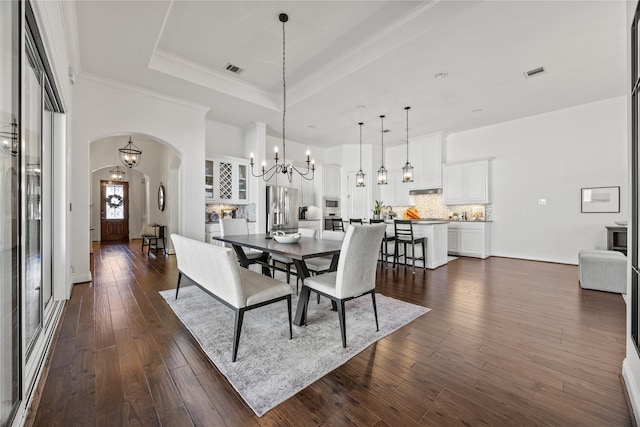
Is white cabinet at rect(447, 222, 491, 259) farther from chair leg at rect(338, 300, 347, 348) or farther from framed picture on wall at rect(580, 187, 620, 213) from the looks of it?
chair leg at rect(338, 300, 347, 348)

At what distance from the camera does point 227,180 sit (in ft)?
20.0

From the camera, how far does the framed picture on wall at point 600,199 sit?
4.98 meters

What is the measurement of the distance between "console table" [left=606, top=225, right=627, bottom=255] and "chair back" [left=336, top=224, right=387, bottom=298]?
4.86 metres

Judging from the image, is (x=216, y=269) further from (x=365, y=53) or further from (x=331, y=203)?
(x=331, y=203)

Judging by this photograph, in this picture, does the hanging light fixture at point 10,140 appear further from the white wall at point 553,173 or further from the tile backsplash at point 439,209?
the white wall at point 553,173

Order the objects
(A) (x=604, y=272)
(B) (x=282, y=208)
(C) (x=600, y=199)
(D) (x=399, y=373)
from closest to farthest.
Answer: (D) (x=399, y=373) < (A) (x=604, y=272) < (C) (x=600, y=199) < (B) (x=282, y=208)

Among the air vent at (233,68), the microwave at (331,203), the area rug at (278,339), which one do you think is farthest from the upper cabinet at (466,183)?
the air vent at (233,68)

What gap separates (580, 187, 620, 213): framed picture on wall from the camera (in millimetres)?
4984

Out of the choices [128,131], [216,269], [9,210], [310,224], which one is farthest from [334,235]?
[310,224]

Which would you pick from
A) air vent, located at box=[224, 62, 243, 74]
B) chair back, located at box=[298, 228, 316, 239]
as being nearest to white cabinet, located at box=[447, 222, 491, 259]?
chair back, located at box=[298, 228, 316, 239]

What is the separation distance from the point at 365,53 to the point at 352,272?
10.1 ft

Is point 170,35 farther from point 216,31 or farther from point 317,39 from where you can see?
point 317,39

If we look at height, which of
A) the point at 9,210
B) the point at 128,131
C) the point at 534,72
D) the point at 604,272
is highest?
the point at 534,72

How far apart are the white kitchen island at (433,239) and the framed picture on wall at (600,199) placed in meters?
2.68
